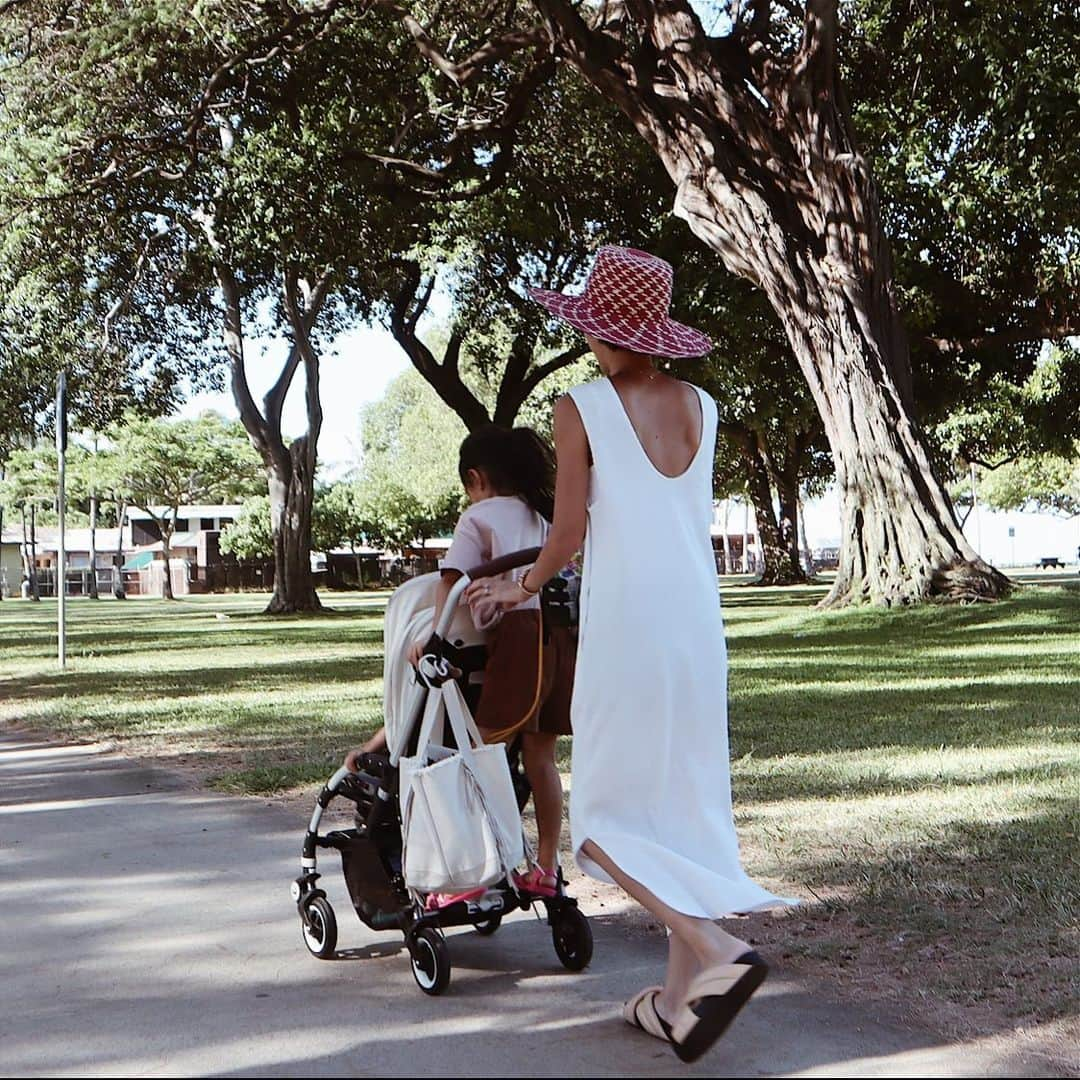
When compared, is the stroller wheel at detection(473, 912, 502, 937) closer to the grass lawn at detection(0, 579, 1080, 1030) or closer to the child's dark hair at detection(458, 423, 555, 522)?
the grass lawn at detection(0, 579, 1080, 1030)

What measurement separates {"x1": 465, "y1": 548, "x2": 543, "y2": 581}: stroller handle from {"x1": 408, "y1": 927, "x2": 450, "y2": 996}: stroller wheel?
101 centimetres

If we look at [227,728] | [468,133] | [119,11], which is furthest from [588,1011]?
[468,133]

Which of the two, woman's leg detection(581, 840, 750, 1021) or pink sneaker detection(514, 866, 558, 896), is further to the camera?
pink sneaker detection(514, 866, 558, 896)

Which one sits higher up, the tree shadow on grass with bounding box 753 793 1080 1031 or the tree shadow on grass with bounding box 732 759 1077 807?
the tree shadow on grass with bounding box 732 759 1077 807

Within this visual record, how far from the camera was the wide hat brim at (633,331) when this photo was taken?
3766 mm

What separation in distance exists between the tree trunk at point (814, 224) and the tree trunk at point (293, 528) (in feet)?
59.5

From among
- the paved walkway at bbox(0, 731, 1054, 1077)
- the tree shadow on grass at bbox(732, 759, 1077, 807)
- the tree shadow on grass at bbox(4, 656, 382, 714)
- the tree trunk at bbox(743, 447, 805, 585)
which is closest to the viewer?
the paved walkway at bbox(0, 731, 1054, 1077)

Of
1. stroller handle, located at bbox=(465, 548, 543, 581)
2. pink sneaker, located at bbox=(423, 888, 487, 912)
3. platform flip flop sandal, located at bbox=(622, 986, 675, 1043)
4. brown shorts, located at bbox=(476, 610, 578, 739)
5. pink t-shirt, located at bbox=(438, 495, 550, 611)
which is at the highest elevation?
pink t-shirt, located at bbox=(438, 495, 550, 611)

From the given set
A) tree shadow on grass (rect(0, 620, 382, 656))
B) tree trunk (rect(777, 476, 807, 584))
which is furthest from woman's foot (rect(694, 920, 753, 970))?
tree trunk (rect(777, 476, 807, 584))

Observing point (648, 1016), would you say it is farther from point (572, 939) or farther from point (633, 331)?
point (633, 331)

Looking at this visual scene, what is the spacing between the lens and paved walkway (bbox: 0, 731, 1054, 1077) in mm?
3461

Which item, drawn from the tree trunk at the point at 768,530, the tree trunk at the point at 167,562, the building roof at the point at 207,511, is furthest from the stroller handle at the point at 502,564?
the building roof at the point at 207,511

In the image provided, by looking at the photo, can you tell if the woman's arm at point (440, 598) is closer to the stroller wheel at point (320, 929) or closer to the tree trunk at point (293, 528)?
the stroller wheel at point (320, 929)

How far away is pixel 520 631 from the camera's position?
4312mm
